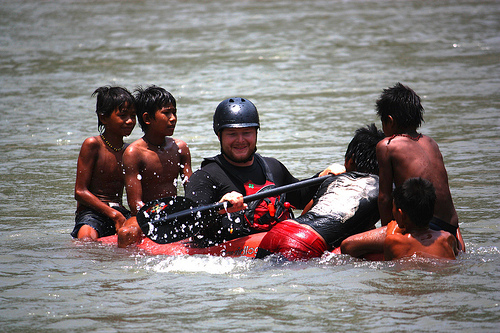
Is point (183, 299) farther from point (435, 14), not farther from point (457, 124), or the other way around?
point (435, 14)

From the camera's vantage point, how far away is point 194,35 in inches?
822

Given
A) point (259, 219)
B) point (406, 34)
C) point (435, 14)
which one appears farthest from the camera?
point (435, 14)

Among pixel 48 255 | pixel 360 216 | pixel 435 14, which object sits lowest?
pixel 48 255

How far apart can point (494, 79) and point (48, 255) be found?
33.1 ft

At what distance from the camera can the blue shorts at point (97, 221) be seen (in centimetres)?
626

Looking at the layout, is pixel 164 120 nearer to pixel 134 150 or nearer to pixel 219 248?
pixel 134 150

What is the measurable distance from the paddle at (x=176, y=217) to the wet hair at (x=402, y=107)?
675 mm

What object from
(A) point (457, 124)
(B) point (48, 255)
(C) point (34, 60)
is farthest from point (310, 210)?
(C) point (34, 60)

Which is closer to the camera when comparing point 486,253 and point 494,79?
point 486,253

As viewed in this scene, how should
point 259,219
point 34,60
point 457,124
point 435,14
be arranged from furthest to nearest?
1. point 435,14
2. point 34,60
3. point 457,124
4. point 259,219

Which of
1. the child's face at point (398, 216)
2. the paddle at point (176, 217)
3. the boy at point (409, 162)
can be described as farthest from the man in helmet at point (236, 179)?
the child's face at point (398, 216)

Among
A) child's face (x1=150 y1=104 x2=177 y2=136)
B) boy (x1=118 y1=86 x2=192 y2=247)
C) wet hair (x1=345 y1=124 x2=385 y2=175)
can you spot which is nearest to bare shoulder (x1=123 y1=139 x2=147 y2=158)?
boy (x1=118 y1=86 x2=192 y2=247)

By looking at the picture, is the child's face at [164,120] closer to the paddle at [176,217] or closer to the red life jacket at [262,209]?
the red life jacket at [262,209]

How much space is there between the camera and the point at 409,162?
5.03 metres
